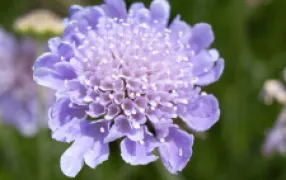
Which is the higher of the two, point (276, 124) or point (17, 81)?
point (276, 124)

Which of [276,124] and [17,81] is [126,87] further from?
[17,81]

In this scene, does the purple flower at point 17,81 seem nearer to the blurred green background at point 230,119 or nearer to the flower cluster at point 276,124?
the blurred green background at point 230,119

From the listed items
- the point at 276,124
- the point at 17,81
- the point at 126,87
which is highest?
the point at 126,87

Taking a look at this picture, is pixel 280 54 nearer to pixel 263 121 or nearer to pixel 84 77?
pixel 263 121

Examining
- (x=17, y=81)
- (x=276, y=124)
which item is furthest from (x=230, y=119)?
(x=17, y=81)

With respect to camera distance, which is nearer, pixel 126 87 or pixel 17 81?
pixel 126 87

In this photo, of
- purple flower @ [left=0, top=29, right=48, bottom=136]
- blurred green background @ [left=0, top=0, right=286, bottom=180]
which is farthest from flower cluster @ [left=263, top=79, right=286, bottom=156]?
purple flower @ [left=0, top=29, right=48, bottom=136]
